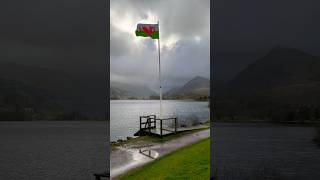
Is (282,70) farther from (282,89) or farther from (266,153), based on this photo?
(266,153)

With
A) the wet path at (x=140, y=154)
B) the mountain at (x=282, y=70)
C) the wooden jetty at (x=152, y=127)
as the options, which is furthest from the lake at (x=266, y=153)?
the wooden jetty at (x=152, y=127)

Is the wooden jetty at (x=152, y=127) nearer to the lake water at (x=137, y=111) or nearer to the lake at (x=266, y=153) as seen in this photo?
the lake water at (x=137, y=111)

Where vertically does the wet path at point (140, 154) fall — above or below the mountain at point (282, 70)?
below

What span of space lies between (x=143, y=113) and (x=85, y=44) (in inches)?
1016

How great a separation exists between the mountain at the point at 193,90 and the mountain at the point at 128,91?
16.3 inches

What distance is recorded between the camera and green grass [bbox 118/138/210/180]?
7.71m

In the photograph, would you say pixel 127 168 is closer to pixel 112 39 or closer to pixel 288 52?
pixel 112 39

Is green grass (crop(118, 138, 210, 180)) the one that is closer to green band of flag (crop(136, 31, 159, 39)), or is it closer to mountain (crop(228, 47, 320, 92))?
green band of flag (crop(136, 31, 159, 39))

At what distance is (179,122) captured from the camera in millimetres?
8742

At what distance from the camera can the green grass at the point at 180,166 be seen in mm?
7707

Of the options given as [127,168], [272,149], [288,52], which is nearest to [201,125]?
[127,168]

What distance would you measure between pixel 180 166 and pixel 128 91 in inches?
70.0

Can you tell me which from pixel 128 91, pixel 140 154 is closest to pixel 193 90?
pixel 128 91

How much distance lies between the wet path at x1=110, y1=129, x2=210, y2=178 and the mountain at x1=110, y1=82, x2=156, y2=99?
39.4 inches
